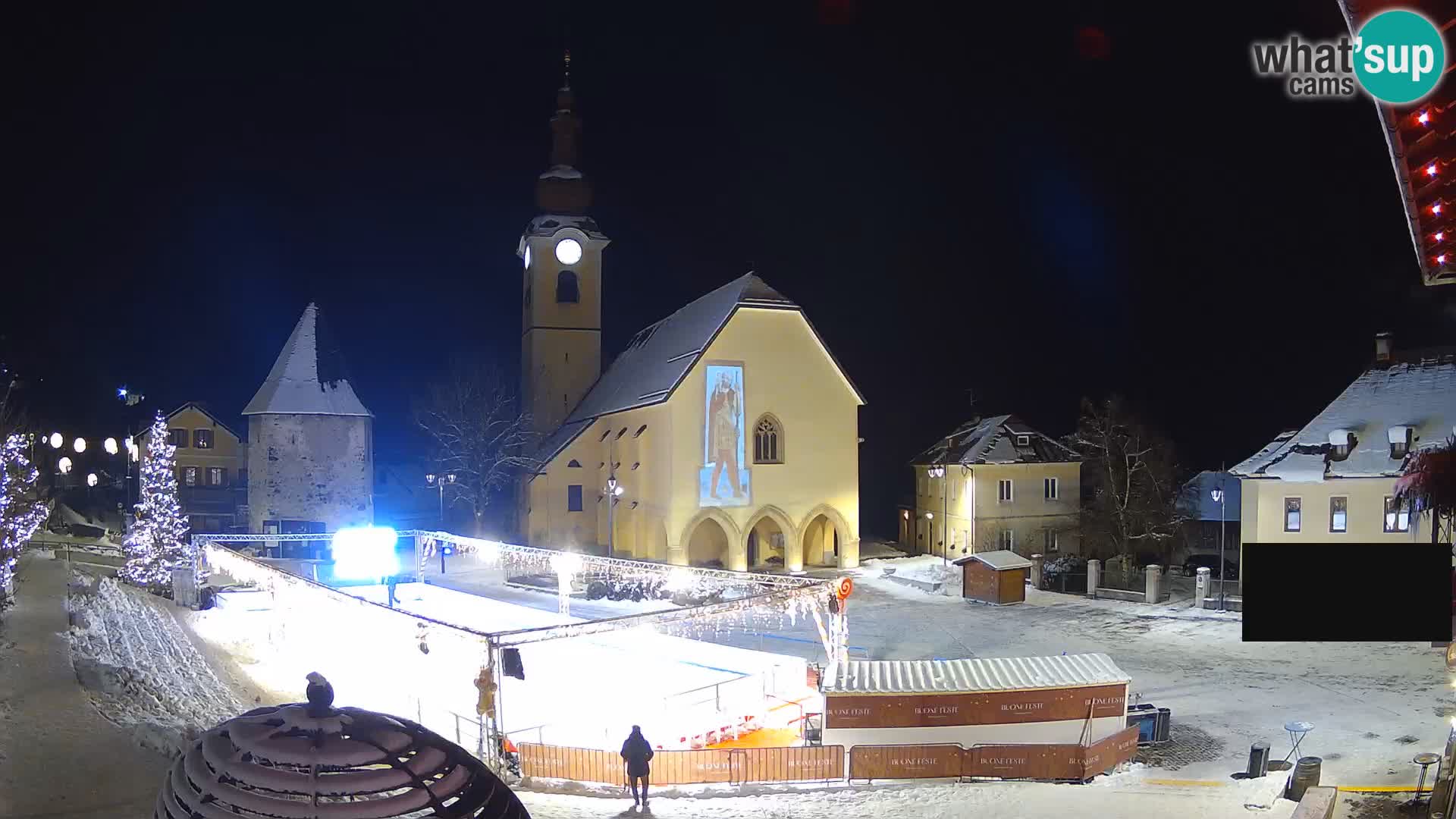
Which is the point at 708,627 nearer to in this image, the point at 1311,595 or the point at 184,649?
the point at 184,649

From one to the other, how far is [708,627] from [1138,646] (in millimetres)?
10531

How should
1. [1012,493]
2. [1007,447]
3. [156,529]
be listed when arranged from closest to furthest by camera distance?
[156,529]
[1012,493]
[1007,447]

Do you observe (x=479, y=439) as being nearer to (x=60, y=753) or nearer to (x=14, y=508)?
(x=14, y=508)

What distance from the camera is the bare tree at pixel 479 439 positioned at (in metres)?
44.4

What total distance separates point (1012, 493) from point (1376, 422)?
12.9m

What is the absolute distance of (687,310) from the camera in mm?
41812

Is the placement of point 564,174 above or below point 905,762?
above

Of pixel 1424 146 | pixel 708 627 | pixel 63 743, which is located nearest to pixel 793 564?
pixel 708 627

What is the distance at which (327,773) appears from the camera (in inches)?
100

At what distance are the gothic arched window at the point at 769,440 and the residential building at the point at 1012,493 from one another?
795cm

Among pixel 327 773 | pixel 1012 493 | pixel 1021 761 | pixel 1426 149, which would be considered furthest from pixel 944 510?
pixel 327 773

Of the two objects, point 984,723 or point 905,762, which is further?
point 984,723

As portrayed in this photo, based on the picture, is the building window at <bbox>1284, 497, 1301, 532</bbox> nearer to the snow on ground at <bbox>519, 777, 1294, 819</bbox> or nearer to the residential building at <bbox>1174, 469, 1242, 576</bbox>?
the residential building at <bbox>1174, 469, 1242, 576</bbox>

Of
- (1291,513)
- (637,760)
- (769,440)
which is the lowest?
(637,760)
